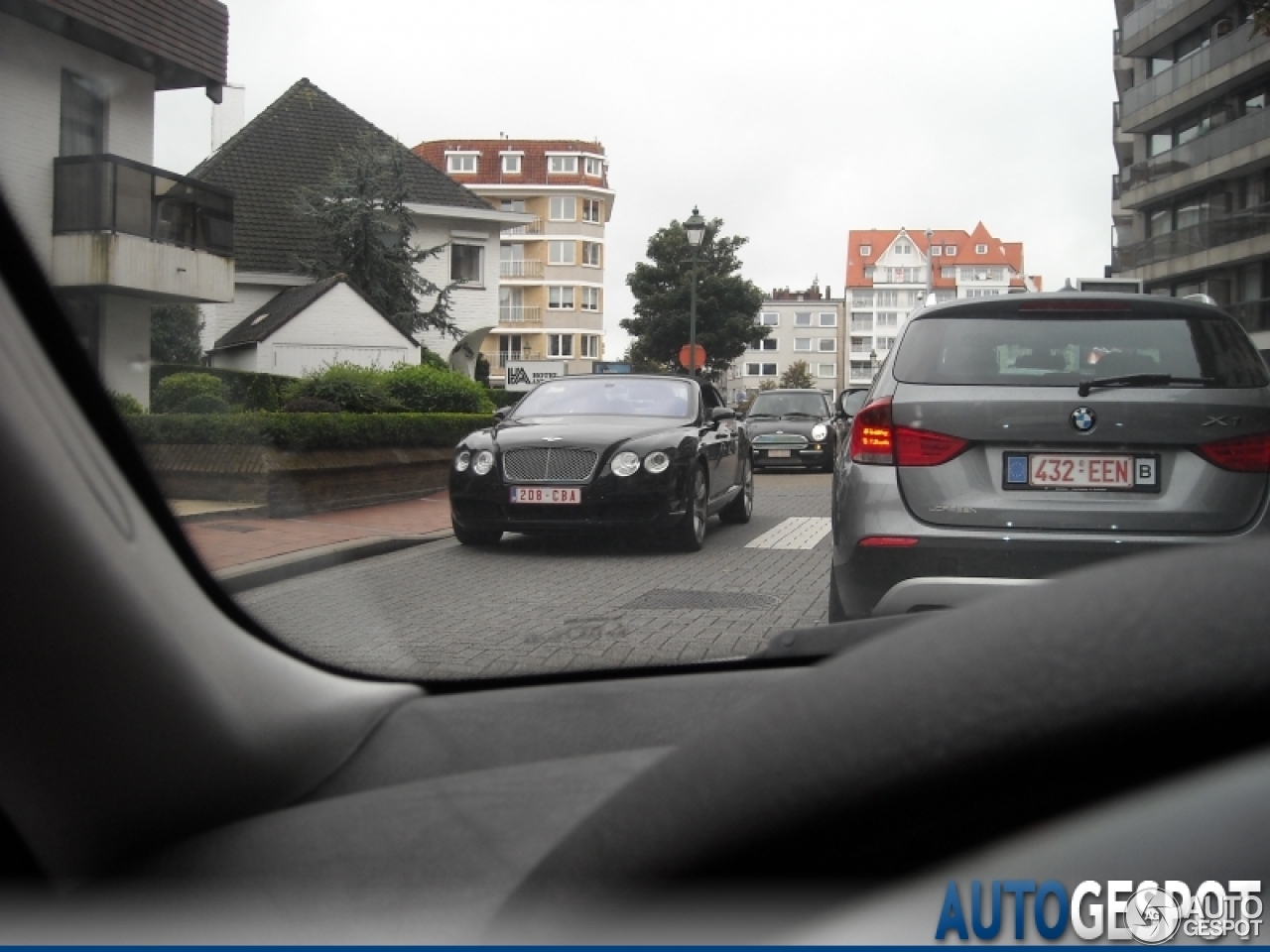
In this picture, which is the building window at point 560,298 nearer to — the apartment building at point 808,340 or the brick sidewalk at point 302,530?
the brick sidewalk at point 302,530

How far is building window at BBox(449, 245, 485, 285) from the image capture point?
3900 millimetres

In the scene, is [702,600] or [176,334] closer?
[176,334]

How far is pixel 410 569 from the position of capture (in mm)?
4652

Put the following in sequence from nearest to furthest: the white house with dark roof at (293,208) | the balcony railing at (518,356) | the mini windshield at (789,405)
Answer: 1. the white house with dark roof at (293,208)
2. the balcony railing at (518,356)
3. the mini windshield at (789,405)

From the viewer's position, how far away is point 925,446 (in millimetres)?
4078

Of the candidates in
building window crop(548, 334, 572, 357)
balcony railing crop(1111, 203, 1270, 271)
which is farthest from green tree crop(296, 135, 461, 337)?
balcony railing crop(1111, 203, 1270, 271)

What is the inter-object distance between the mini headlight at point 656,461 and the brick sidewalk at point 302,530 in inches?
74.3

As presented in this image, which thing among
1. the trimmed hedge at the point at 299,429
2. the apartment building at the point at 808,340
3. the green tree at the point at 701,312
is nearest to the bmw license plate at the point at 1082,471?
the trimmed hedge at the point at 299,429

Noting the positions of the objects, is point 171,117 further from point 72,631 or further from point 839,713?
point 839,713

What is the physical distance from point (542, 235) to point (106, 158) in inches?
121

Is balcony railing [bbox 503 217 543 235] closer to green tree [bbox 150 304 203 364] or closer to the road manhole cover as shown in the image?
the road manhole cover

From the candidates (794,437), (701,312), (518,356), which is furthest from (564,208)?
(701,312)

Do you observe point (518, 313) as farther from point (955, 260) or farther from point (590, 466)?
point (590, 466)

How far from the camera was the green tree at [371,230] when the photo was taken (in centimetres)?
325
